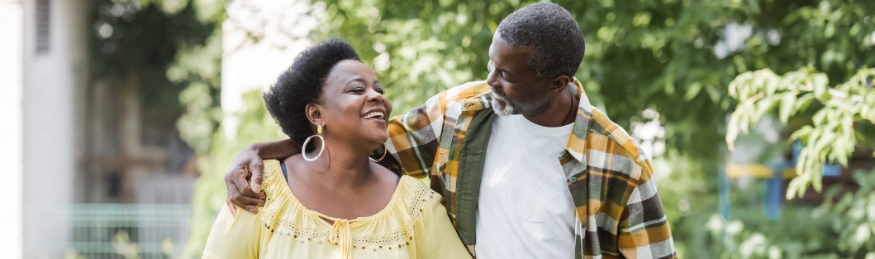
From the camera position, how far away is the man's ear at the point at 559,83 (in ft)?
8.79

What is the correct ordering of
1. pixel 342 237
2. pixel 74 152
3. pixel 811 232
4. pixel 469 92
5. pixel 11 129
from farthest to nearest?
pixel 74 152
pixel 11 129
pixel 811 232
pixel 469 92
pixel 342 237

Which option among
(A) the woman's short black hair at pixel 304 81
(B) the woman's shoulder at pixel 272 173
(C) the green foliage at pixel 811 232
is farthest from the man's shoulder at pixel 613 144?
(C) the green foliage at pixel 811 232

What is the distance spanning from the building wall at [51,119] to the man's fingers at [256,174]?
845cm

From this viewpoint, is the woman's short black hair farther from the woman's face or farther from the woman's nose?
the woman's nose

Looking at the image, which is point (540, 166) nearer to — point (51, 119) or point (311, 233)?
point (311, 233)

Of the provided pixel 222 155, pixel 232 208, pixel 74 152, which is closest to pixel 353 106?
pixel 232 208

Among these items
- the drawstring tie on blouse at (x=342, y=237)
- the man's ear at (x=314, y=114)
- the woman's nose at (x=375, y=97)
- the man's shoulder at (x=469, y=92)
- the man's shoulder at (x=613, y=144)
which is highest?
the man's shoulder at (x=469, y=92)

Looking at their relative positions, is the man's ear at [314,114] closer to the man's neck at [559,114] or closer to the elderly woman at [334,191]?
the elderly woman at [334,191]

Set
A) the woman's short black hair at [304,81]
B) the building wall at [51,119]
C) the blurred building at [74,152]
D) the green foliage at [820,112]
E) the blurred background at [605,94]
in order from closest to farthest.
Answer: the woman's short black hair at [304,81]
the green foliage at [820,112]
the blurred background at [605,94]
the blurred building at [74,152]
the building wall at [51,119]

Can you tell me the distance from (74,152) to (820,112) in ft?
46.9

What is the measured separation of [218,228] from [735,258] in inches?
124

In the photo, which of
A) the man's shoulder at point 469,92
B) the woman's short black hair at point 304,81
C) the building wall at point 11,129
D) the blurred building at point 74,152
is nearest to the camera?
the woman's short black hair at point 304,81

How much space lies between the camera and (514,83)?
103 inches

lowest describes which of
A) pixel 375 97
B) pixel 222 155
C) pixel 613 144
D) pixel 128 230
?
pixel 128 230
